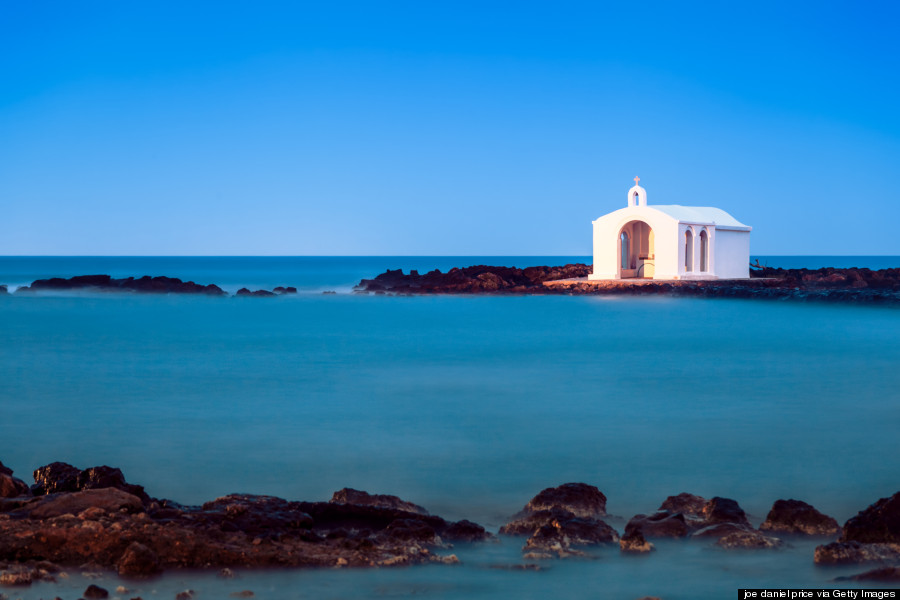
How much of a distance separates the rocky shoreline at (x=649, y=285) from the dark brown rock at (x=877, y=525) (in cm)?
2459

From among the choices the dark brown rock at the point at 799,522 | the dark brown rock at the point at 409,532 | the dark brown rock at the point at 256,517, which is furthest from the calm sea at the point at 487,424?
the dark brown rock at the point at 256,517

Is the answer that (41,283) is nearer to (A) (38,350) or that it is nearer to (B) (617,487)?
(A) (38,350)

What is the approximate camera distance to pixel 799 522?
5652mm

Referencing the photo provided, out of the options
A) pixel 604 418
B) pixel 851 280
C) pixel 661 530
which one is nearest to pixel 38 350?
pixel 604 418

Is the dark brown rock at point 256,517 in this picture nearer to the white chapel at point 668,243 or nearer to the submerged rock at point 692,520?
the submerged rock at point 692,520

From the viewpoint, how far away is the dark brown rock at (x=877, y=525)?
523 centimetres

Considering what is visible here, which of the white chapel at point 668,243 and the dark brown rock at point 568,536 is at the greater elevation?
the white chapel at point 668,243

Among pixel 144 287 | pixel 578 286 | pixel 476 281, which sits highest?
pixel 476 281

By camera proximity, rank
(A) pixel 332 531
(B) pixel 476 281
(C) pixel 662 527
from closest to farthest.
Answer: (A) pixel 332 531, (C) pixel 662 527, (B) pixel 476 281

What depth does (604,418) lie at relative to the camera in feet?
34.8

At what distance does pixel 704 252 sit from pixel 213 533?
1205 inches

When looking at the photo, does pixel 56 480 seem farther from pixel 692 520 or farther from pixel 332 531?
pixel 692 520
